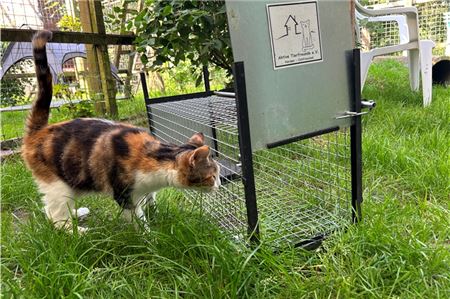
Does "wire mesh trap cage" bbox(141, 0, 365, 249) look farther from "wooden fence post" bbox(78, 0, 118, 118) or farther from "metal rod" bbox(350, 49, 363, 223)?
"wooden fence post" bbox(78, 0, 118, 118)

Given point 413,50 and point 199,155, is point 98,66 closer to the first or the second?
point 199,155

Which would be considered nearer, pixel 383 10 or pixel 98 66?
pixel 383 10

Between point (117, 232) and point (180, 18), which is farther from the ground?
point (180, 18)

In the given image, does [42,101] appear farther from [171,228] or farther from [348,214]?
[348,214]

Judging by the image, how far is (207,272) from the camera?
3.56ft

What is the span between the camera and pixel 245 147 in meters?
1.14

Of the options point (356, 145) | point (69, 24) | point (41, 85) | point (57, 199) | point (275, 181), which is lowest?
point (275, 181)

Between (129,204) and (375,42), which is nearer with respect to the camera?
(129,204)

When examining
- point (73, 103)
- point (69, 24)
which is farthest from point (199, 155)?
point (69, 24)

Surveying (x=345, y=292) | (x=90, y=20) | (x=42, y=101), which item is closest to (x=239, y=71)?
(x=345, y=292)

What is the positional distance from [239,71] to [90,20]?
2.45 metres

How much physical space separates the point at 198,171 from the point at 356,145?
0.60 meters

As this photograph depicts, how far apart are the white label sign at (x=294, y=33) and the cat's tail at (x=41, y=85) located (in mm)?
1003

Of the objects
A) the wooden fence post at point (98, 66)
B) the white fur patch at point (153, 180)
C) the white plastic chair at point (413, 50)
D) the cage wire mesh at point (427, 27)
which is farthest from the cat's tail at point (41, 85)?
the cage wire mesh at point (427, 27)
